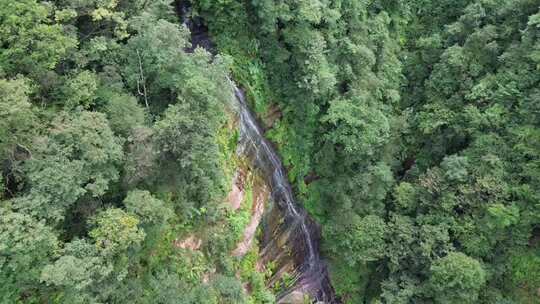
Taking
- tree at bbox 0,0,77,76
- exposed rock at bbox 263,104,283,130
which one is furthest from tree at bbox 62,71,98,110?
exposed rock at bbox 263,104,283,130

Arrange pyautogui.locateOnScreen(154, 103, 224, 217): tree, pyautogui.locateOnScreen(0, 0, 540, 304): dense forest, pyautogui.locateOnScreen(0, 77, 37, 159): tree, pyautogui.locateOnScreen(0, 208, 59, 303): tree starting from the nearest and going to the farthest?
pyautogui.locateOnScreen(0, 208, 59, 303): tree
pyautogui.locateOnScreen(0, 77, 37, 159): tree
pyautogui.locateOnScreen(0, 0, 540, 304): dense forest
pyautogui.locateOnScreen(154, 103, 224, 217): tree

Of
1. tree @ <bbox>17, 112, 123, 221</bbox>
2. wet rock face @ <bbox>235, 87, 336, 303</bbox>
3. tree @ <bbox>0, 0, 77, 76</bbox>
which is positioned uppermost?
tree @ <bbox>0, 0, 77, 76</bbox>

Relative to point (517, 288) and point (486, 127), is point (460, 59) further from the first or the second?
point (517, 288)

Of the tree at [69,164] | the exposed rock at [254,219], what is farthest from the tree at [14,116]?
the exposed rock at [254,219]

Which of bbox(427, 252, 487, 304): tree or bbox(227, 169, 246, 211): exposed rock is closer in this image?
bbox(227, 169, 246, 211): exposed rock

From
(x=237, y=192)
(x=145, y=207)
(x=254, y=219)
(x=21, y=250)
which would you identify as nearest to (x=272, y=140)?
(x=237, y=192)

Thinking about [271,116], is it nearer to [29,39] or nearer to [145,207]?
[145,207]

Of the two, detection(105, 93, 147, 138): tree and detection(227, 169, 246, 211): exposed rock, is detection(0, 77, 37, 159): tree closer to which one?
detection(105, 93, 147, 138): tree
